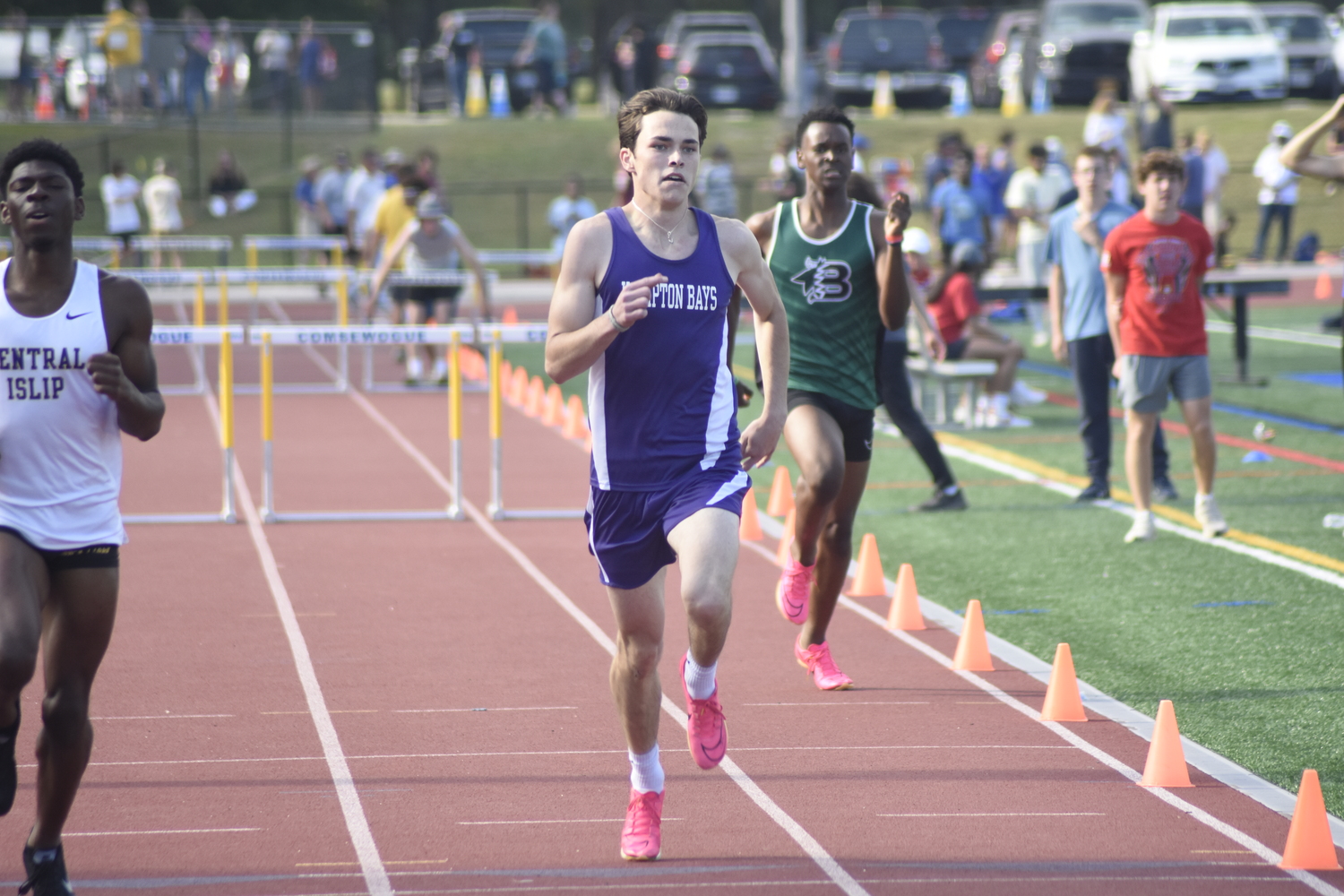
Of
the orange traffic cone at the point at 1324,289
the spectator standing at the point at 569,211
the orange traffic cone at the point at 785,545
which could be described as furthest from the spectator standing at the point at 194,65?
the orange traffic cone at the point at 785,545

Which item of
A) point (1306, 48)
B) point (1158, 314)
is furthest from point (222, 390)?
point (1306, 48)

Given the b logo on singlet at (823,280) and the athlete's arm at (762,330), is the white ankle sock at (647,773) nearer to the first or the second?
the athlete's arm at (762,330)

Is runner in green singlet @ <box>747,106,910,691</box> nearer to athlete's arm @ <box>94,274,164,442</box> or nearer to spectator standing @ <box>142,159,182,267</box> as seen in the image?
athlete's arm @ <box>94,274,164,442</box>

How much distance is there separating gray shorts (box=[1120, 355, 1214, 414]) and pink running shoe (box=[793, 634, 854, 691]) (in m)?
3.54

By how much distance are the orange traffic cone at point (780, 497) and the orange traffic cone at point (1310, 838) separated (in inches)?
257

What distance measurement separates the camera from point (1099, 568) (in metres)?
9.38

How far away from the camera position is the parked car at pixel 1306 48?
113 feet

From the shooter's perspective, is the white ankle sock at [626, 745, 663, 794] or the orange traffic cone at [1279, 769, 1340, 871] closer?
the orange traffic cone at [1279, 769, 1340, 871]

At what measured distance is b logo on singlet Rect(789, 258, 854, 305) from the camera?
6.90m

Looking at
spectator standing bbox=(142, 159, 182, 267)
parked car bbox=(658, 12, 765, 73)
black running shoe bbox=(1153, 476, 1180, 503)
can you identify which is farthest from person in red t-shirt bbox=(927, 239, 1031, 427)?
parked car bbox=(658, 12, 765, 73)

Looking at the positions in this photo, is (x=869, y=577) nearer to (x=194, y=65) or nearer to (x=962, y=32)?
(x=194, y=65)

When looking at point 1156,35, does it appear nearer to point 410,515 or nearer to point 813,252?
point 410,515

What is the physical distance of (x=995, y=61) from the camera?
40.3 m

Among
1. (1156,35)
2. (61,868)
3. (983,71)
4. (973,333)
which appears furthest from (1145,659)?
(983,71)
